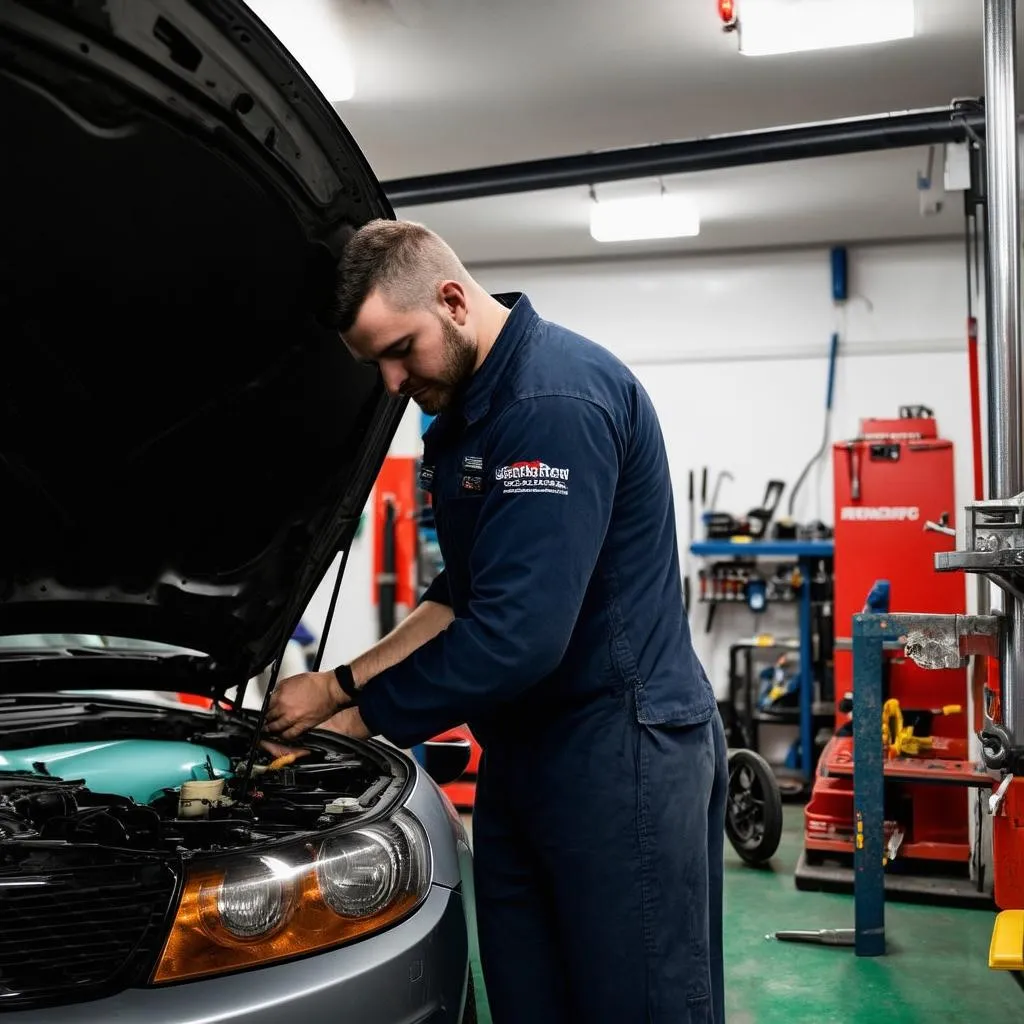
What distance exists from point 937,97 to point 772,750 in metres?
3.78

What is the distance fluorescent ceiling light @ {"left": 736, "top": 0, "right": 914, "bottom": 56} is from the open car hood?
251 centimetres

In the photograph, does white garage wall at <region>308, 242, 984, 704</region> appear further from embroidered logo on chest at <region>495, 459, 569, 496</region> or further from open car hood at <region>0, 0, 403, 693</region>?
embroidered logo on chest at <region>495, 459, 569, 496</region>

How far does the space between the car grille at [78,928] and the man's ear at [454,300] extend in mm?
875

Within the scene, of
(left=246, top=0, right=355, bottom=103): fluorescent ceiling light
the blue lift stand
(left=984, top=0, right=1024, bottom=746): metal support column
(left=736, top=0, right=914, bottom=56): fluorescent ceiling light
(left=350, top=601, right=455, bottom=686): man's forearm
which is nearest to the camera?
(left=350, top=601, right=455, bottom=686): man's forearm

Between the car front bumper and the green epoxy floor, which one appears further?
the green epoxy floor

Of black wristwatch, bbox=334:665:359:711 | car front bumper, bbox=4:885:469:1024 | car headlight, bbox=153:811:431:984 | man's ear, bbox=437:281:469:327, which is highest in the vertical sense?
man's ear, bbox=437:281:469:327

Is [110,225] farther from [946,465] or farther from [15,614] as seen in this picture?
[946,465]

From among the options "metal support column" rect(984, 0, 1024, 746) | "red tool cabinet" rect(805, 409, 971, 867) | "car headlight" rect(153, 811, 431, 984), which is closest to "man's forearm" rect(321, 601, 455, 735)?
"car headlight" rect(153, 811, 431, 984)

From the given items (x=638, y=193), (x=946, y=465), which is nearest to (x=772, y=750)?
(x=946, y=465)

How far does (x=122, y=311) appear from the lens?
1.89m

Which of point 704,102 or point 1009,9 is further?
point 704,102

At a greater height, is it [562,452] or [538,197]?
[538,197]

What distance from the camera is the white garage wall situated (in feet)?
22.8

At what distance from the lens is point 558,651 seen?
165 centimetres
